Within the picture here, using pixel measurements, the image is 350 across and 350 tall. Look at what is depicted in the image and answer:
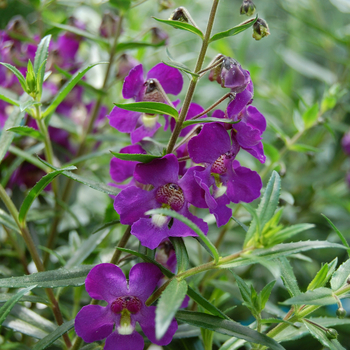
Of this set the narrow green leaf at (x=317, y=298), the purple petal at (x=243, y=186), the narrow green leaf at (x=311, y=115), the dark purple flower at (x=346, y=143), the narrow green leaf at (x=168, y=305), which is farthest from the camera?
the dark purple flower at (x=346, y=143)

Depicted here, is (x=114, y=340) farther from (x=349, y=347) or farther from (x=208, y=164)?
(x=349, y=347)

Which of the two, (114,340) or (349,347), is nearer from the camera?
(114,340)

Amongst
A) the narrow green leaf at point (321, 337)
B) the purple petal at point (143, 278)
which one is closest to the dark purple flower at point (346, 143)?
the narrow green leaf at point (321, 337)

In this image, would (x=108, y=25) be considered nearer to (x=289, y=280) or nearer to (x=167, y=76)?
(x=167, y=76)

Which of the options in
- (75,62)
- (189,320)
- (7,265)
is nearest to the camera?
(189,320)

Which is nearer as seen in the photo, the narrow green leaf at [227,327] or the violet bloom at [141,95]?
the narrow green leaf at [227,327]

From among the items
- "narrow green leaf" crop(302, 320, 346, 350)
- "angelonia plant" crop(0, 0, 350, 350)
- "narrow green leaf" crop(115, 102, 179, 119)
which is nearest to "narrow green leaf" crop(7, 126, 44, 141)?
"angelonia plant" crop(0, 0, 350, 350)

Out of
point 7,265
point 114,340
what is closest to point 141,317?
point 114,340

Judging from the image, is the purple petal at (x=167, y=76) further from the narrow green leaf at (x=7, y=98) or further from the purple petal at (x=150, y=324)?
the purple petal at (x=150, y=324)
